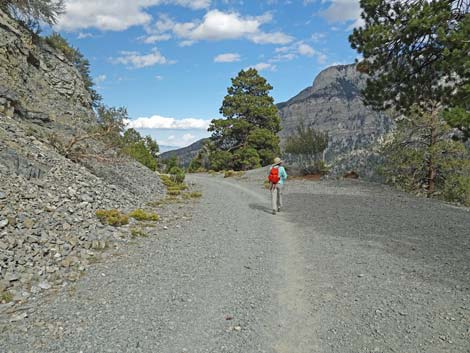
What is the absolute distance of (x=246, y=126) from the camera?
135 ft

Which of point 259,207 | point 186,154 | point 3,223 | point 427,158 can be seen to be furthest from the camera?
point 186,154

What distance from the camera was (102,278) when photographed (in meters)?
6.01

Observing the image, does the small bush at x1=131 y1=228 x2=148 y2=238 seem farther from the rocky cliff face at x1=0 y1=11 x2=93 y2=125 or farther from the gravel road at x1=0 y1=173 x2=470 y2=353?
the rocky cliff face at x1=0 y1=11 x2=93 y2=125

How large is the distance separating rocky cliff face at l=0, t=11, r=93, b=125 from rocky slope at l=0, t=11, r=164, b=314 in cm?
6

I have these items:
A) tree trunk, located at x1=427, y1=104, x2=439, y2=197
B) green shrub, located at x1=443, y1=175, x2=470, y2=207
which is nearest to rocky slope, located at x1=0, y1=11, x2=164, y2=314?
tree trunk, located at x1=427, y1=104, x2=439, y2=197

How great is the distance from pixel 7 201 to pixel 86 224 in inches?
68.6

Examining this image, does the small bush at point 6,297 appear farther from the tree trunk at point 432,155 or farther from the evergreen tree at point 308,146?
the evergreen tree at point 308,146

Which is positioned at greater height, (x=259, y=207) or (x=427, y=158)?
(x=427, y=158)

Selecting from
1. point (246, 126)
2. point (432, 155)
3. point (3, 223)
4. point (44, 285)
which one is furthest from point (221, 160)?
point (44, 285)

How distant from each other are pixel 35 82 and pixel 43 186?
11785 mm

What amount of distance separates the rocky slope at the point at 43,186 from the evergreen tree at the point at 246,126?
72.2ft

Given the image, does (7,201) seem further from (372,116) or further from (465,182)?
(372,116)

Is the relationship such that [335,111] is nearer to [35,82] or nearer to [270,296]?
[35,82]

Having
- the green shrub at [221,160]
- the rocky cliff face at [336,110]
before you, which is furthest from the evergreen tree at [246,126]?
the rocky cliff face at [336,110]
